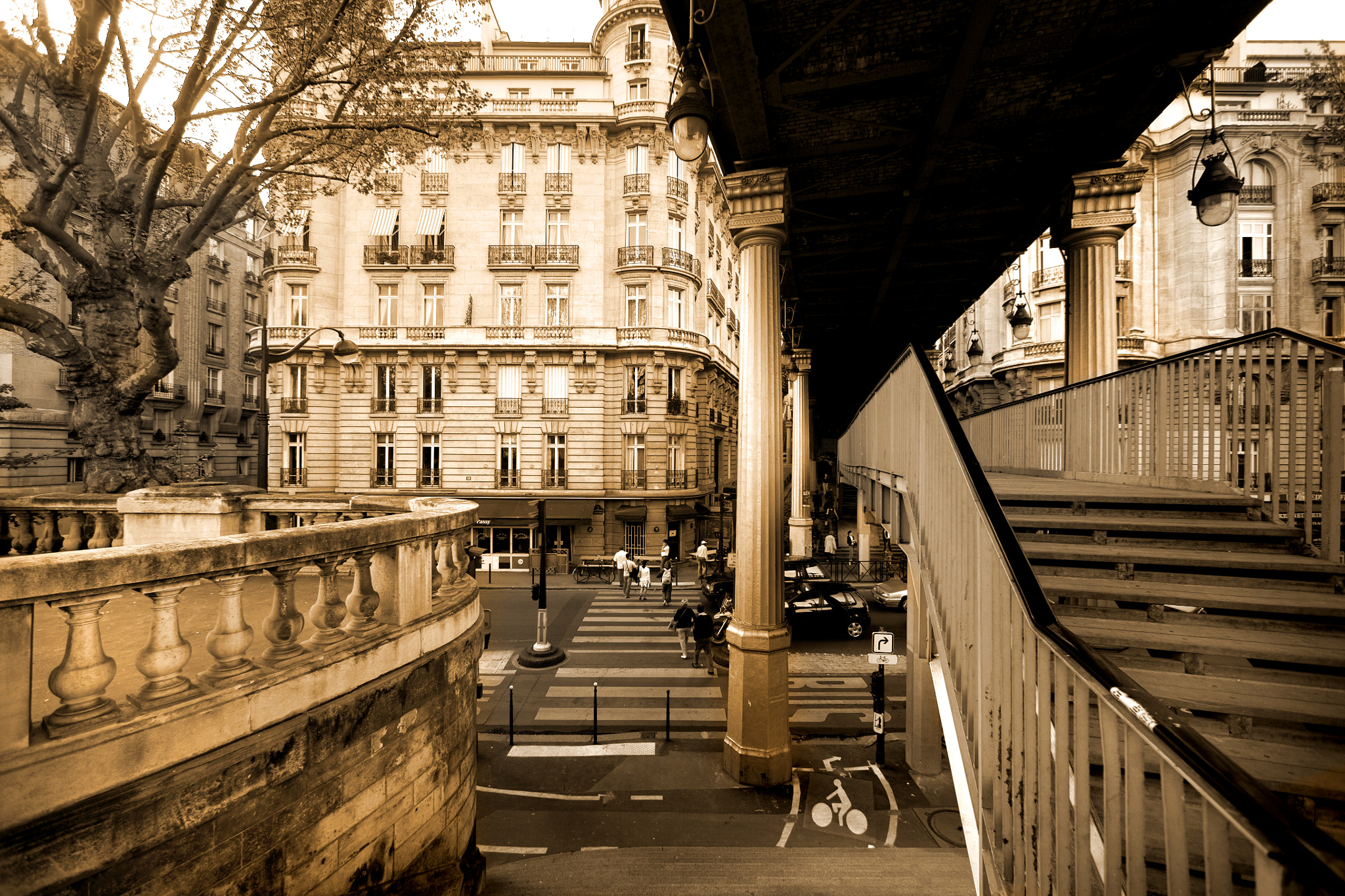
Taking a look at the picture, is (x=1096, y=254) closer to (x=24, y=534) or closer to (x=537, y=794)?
(x=537, y=794)

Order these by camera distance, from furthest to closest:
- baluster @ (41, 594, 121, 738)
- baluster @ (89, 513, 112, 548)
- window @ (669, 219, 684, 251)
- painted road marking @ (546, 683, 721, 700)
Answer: window @ (669, 219, 684, 251) → painted road marking @ (546, 683, 721, 700) → baluster @ (89, 513, 112, 548) → baluster @ (41, 594, 121, 738)

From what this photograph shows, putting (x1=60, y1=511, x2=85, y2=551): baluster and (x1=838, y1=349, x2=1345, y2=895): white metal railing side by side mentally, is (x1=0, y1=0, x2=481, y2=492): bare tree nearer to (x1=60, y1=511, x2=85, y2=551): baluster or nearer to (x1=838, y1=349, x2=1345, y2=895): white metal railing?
(x1=60, y1=511, x2=85, y2=551): baluster

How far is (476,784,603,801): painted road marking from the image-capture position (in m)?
7.86

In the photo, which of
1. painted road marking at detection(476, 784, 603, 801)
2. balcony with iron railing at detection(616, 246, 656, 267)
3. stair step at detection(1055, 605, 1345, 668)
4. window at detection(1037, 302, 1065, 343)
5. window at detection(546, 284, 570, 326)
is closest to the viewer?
stair step at detection(1055, 605, 1345, 668)

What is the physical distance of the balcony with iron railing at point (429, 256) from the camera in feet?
79.9

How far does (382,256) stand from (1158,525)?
28.3 m

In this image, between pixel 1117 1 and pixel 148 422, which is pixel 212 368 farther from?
pixel 1117 1

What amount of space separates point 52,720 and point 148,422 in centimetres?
3869

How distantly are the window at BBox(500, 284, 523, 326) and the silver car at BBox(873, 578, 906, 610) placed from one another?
18.7 m

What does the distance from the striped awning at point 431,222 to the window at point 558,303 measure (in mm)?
5617

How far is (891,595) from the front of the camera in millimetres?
17438

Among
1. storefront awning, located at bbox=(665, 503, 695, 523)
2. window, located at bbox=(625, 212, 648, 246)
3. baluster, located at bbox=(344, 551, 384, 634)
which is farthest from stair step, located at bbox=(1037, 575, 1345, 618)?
window, located at bbox=(625, 212, 648, 246)

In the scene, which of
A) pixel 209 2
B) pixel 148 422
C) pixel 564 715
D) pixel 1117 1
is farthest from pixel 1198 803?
pixel 148 422

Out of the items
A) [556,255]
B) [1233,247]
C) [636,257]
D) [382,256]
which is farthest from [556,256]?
[1233,247]
